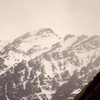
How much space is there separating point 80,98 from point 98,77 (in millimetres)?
10272

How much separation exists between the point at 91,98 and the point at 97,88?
19.5 feet

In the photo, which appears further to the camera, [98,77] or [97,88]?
[98,77]

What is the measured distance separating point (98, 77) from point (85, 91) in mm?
7135

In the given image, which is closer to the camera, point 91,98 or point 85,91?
point 91,98

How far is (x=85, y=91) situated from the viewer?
12375cm

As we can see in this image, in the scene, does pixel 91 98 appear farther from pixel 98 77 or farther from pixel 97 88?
pixel 98 77

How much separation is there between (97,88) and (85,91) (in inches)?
197

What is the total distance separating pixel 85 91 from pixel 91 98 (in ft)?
28.9

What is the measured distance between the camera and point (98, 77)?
127812mm

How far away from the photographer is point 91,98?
115062 millimetres

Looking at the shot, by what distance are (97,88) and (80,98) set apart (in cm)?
598

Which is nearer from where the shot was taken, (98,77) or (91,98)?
(91,98)

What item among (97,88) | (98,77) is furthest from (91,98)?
(98,77)
